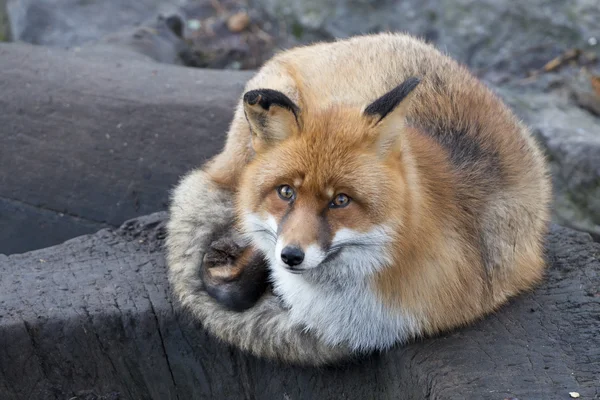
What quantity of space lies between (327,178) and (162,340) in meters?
1.49

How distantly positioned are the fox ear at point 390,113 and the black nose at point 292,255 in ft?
1.87

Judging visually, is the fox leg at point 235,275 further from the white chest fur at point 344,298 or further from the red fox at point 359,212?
the white chest fur at point 344,298

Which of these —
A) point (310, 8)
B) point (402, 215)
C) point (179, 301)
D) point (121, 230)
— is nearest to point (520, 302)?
point (402, 215)

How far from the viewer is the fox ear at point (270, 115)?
3529mm

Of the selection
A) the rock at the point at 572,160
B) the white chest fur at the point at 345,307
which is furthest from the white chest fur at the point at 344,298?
the rock at the point at 572,160

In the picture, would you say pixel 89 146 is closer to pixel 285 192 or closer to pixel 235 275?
pixel 235 275

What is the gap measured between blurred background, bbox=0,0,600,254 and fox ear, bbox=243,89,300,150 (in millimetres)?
2631

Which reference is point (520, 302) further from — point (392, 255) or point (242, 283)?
point (242, 283)

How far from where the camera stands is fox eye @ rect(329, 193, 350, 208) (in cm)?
346

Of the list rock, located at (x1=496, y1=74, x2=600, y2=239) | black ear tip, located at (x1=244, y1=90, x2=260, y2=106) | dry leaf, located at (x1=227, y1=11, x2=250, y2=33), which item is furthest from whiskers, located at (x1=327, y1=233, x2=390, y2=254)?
dry leaf, located at (x1=227, y1=11, x2=250, y2=33)

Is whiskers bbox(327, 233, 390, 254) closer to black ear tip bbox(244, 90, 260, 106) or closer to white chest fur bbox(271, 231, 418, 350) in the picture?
white chest fur bbox(271, 231, 418, 350)

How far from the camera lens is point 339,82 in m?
4.66

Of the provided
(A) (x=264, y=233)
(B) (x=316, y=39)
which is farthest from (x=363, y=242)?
(B) (x=316, y=39)

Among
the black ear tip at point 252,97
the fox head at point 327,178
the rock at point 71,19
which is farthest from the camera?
the rock at point 71,19
